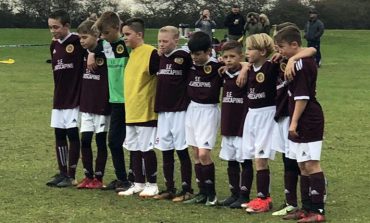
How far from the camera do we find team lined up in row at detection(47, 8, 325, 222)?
6.61m

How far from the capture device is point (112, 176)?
8.77 metres

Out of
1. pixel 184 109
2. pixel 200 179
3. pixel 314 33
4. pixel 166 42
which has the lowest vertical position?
pixel 200 179

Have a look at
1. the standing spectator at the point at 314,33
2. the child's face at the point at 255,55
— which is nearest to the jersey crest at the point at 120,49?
the child's face at the point at 255,55

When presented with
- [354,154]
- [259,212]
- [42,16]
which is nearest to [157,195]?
[259,212]

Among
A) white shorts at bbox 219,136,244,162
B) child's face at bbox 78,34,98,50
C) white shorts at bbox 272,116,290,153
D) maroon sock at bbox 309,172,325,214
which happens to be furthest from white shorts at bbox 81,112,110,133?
maroon sock at bbox 309,172,325,214

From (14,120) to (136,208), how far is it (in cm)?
645

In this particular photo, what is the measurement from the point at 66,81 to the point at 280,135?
2674 mm

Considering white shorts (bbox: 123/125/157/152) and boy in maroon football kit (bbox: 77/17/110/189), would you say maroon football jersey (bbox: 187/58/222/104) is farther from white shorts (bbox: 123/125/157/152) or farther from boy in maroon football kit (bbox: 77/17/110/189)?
boy in maroon football kit (bbox: 77/17/110/189)

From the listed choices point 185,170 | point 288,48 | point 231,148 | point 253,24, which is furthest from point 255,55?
point 253,24

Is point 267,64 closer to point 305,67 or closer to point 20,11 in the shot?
point 305,67

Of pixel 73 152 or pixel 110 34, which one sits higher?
pixel 110 34

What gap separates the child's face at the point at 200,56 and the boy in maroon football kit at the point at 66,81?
5.25 feet

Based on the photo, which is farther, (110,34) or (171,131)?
(110,34)

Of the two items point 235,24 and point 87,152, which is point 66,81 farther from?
point 235,24
